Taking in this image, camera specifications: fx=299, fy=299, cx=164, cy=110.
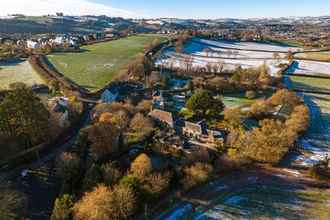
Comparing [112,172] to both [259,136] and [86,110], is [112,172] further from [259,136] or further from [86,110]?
[86,110]

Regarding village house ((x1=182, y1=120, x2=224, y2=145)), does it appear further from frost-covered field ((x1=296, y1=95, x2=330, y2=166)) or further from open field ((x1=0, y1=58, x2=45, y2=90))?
open field ((x1=0, y1=58, x2=45, y2=90))

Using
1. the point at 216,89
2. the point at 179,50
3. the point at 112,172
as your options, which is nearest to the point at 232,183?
the point at 112,172

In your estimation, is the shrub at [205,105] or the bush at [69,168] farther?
the shrub at [205,105]

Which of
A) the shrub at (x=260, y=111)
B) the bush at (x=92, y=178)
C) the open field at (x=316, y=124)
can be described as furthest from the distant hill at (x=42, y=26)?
the bush at (x=92, y=178)

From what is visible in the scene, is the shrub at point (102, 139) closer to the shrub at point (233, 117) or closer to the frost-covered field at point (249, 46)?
the shrub at point (233, 117)

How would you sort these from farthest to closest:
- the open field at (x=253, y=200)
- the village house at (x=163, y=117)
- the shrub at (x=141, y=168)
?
the village house at (x=163, y=117)
the shrub at (x=141, y=168)
the open field at (x=253, y=200)
